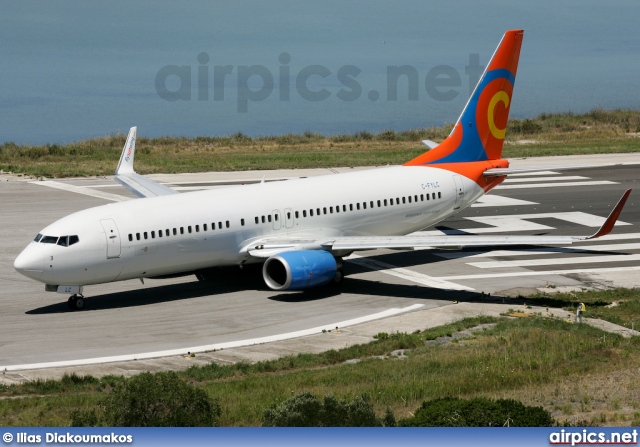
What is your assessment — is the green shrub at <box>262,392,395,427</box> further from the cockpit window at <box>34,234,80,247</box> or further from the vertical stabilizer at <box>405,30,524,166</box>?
the vertical stabilizer at <box>405,30,524,166</box>

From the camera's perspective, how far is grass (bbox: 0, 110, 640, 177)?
7300 centimetres

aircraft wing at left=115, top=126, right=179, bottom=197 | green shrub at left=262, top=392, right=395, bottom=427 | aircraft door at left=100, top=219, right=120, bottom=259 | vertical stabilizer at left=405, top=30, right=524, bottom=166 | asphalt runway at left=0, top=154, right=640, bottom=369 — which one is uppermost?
vertical stabilizer at left=405, top=30, right=524, bottom=166

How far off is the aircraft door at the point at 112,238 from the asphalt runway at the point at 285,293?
7.30 feet

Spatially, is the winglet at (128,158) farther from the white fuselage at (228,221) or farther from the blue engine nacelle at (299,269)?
the blue engine nacelle at (299,269)

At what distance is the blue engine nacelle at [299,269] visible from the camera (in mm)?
36562

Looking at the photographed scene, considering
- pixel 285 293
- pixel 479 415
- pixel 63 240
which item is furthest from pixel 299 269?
pixel 479 415

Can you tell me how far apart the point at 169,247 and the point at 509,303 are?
1297 cm

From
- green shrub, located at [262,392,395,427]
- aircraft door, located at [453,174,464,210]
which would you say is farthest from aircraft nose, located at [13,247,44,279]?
aircraft door, located at [453,174,464,210]

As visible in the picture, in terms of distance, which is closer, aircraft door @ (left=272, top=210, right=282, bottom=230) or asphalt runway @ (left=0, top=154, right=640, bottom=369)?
asphalt runway @ (left=0, top=154, right=640, bottom=369)

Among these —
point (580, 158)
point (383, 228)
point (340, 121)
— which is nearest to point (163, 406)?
point (383, 228)

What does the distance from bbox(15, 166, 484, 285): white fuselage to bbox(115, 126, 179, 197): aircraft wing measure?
25.7 ft

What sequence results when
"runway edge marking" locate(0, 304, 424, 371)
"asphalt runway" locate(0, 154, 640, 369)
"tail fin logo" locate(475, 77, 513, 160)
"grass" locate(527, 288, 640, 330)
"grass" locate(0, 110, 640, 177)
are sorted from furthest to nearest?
"grass" locate(0, 110, 640, 177), "tail fin logo" locate(475, 77, 513, 160), "grass" locate(527, 288, 640, 330), "asphalt runway" locate(0, 154, 640, 369), "runway edge marking" locate(0, 304, 424, 371)

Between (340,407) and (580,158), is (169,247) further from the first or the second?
(580,158)

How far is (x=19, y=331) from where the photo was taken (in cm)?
3312
